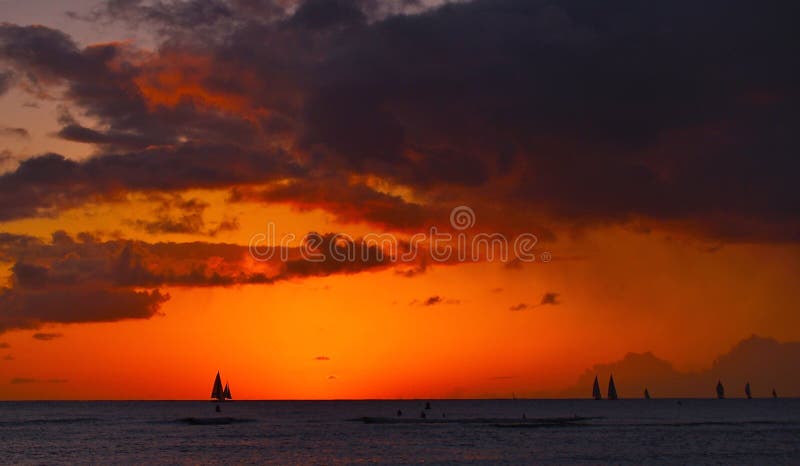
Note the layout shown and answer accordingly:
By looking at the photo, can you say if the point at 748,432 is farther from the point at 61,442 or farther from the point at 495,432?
the point at 61,442

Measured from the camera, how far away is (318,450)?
115812 mm

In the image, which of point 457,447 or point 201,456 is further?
point 457,447

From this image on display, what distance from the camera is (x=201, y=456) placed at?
107125 mm

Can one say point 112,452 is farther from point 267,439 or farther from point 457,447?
point 457,447

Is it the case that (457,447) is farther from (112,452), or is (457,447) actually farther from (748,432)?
(748,432)

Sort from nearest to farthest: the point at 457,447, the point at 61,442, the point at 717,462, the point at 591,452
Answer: the point at 717,462 < the point at 591,452 < the point at 457,447 < the point at 61,442

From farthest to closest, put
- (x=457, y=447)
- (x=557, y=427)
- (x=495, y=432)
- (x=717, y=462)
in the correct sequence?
(x=557, y=427)
(x=495, y=432)
(x=457, y=447)
(x=717, y=462)

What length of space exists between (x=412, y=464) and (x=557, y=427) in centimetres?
6991

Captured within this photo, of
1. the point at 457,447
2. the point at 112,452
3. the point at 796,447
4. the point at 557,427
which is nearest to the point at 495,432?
the point at 557,427

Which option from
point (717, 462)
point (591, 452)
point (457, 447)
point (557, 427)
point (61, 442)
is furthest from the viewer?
point (557, 427)

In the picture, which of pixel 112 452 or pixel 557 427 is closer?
pixel 112 452

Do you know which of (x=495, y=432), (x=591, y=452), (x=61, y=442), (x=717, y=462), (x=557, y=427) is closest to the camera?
(x=717, y=462)

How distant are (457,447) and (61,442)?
6415 centimetres

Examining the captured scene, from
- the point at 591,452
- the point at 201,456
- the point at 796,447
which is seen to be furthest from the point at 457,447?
the point at 796,447
